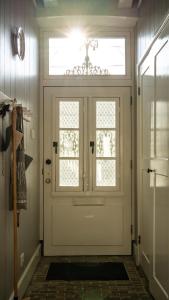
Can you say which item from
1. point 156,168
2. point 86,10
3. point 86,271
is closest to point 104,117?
point 86,10

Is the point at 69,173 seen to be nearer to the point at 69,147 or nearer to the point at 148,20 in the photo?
the point at 69,147

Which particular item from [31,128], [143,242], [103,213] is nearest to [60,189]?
[103,213]

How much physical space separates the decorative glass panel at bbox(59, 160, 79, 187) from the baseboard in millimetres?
797

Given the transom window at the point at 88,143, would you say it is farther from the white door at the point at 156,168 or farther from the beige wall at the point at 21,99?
the white door at the point at 156,168

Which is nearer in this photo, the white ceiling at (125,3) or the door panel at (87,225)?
the white ceiling at (125,3)

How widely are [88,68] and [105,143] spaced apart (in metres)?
0.92

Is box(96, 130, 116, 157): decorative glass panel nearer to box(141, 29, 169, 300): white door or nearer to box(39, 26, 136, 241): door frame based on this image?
box(39, 26, 136, 241): door frame

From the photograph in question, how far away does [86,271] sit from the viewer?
10.9 feet

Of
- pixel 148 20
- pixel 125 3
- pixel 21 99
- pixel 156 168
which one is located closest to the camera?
pixel 156 168

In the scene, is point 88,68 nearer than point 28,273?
No

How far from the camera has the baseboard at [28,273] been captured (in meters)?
2.69

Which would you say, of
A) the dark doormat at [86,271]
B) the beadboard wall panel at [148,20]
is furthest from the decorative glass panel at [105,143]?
the dark doormat at [86,271]

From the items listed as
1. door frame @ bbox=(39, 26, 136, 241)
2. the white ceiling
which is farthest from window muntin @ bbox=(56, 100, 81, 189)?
the white ceiling

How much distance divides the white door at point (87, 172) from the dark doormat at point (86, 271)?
0.32 m
